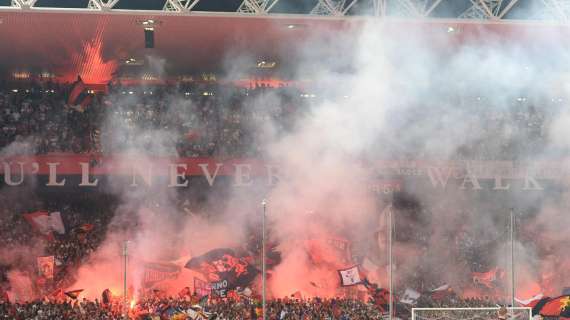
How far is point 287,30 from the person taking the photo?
19.2 m

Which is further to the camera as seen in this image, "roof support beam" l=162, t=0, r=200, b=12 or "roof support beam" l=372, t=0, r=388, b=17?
"roof support beam" l=372, t=0, r=388, b=17

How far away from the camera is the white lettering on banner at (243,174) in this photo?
20766mm

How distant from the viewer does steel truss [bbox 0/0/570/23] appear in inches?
667

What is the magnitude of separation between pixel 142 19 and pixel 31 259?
6790 millimetres

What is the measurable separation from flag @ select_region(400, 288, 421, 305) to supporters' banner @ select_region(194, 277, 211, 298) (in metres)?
4.93

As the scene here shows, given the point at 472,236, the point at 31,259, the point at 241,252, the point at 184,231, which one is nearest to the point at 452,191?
the point at 472,236

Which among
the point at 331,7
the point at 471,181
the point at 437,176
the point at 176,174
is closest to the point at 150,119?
the point at 176,174

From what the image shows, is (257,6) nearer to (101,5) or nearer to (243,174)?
(101,5)

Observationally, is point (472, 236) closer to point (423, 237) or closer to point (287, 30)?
point (423, 237)

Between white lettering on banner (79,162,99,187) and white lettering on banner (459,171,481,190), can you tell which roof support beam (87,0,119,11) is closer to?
white lettering on banner (79,162,99,187)

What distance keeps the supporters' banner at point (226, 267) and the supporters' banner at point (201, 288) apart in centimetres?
18

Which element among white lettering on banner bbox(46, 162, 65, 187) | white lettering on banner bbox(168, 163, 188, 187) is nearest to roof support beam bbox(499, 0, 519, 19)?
white lettering on banner bbox(168, 163, 188, 187)

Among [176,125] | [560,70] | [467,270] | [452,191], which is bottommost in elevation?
[467,270]

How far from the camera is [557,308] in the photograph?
66.3 ft
